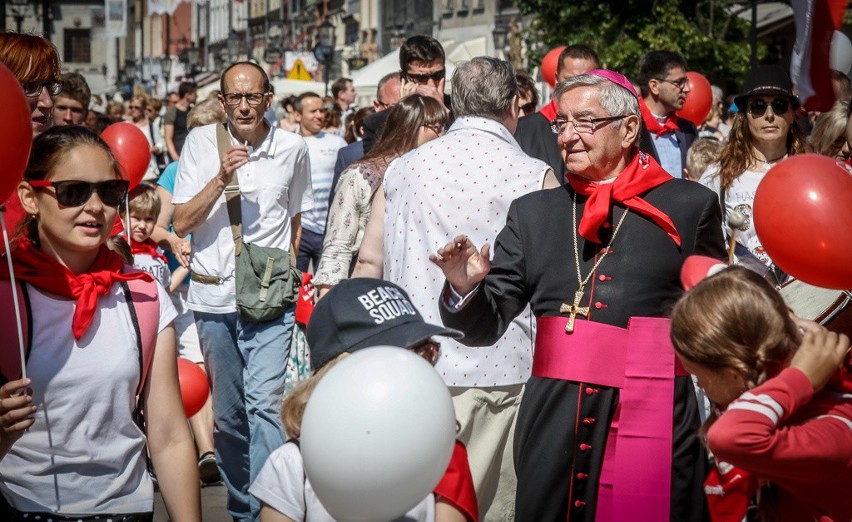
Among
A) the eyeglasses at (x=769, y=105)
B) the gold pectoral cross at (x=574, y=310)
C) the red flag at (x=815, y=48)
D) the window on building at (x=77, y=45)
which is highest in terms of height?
the window on building at (x=77, y=45)

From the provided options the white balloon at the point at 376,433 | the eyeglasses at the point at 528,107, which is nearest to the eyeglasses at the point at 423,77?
the eyeglasses at the point at 528,107

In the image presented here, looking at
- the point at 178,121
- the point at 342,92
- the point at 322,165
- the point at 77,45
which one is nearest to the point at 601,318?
the point at 322,165

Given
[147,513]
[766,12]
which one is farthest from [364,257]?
[766,12]

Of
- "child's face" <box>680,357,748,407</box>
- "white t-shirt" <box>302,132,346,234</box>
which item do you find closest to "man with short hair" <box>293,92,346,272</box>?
"white t-shirt" <box>302,132,346,234</box>

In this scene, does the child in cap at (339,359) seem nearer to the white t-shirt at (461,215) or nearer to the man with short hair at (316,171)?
the white t-shirt at (461,215)

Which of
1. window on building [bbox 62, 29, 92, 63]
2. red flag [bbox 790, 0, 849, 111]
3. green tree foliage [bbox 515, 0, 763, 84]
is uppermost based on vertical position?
window on building [bbox 62, 29, 92, 63]

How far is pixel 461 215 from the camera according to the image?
16.2 ft

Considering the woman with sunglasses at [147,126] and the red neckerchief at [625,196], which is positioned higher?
the red neckerchief at [625,196]

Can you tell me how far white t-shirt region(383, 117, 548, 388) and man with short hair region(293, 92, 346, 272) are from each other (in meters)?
3.26

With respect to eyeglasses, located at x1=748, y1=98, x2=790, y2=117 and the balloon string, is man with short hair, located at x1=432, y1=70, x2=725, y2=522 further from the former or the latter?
eyeglasses, located at x1=748, y1=98, x2=790, y2=117

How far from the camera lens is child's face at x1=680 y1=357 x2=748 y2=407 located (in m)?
2.97

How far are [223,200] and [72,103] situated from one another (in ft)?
4.60

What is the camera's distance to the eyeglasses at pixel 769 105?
6.60 metres

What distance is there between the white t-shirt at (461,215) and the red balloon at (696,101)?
5935 mm
